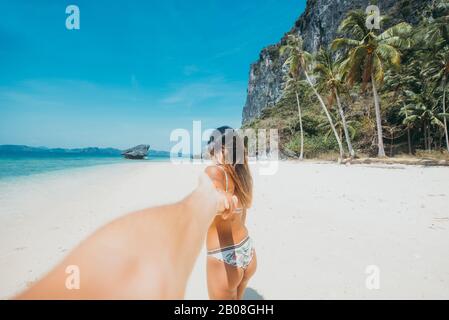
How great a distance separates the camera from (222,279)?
180cm

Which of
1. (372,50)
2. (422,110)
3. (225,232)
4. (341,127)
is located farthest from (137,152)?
(225,232)

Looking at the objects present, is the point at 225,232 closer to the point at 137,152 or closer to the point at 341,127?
the point at 341,127

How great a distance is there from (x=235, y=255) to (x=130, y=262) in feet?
5.04

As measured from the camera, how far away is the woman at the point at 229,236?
5.51 feet

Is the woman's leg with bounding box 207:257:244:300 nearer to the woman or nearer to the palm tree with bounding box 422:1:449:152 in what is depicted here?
the woman

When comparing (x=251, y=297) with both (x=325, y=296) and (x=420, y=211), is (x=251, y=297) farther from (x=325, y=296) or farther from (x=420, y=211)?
(x=420, y=211)

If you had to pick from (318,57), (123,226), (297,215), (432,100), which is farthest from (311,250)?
(432,100)

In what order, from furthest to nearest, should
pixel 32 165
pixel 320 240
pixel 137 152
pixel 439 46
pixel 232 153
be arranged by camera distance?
pixel 137 152 < pixel 32 165 < pixel 439 46 < pixel 320 240 < pixel 232 153

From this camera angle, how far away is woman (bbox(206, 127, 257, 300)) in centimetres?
168

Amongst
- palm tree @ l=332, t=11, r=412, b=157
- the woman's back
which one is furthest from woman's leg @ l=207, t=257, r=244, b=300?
palm tree @ l=332, t=11, r=412, b=157

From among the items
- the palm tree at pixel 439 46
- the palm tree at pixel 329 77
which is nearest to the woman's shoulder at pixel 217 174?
the palm tree at pixel 439 46

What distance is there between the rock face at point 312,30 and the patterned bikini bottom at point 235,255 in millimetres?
47121

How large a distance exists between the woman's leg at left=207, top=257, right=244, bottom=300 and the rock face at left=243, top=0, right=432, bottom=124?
4730cm

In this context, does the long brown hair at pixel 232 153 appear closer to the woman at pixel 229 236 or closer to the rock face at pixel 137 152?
the woman at pixel 229 236
